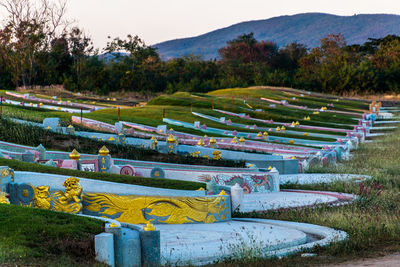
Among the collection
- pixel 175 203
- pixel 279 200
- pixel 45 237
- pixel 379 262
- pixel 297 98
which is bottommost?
pixel 279 200

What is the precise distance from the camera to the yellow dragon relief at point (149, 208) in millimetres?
13156

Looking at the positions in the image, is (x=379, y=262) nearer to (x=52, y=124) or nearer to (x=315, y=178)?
(x=315, y=178)

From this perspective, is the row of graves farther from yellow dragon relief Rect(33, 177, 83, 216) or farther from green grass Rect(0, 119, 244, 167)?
green grass Rect(0, 119, 244, 167)

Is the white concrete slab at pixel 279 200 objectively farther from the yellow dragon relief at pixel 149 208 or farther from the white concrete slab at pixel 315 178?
the white concrete slab at pixel 315 178

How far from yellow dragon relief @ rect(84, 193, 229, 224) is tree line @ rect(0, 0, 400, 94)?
1833 inches

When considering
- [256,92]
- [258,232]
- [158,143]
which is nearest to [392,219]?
[258,232]

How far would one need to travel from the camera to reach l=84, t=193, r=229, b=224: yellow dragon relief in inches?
518

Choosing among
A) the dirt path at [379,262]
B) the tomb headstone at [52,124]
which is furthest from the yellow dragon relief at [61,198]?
the tomb headstone at [52,124]

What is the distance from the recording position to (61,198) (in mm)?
12602

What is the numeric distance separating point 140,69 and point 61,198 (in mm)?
60152

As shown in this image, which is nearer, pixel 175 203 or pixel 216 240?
pixel 216 240

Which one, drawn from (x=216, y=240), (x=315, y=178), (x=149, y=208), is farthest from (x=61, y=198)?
(x=315, y=178)

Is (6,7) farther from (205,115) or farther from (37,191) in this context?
(37,191)

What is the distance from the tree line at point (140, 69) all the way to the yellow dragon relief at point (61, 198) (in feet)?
153
